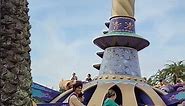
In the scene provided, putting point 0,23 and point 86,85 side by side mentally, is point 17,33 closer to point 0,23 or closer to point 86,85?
point 0,23

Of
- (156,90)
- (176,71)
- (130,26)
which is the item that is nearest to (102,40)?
(130,26)

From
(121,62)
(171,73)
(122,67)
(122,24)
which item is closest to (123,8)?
(122,24)

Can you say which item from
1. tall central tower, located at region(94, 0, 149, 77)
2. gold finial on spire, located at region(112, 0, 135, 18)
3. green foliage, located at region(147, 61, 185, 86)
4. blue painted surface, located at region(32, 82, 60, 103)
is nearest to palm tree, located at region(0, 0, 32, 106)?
blue painted surface, located at region(32, 82, 60, 103)

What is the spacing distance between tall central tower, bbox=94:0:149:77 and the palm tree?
9203mm

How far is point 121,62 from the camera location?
1402cm

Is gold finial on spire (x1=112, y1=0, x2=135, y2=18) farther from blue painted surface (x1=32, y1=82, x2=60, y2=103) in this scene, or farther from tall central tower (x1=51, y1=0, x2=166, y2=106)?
blue painted surface (x1=32, y1=82, x2=60, y2=103)

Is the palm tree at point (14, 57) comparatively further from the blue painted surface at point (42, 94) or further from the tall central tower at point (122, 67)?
the blue painted surface at point (42, 94)

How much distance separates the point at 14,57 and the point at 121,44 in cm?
960

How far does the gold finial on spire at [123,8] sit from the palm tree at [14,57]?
32.0 feet

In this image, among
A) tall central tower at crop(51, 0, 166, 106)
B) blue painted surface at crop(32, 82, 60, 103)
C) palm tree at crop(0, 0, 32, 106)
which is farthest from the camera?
Answer: blue painted surface at crop(32, 82, 60, 103)

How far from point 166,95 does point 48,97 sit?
3.01 meters

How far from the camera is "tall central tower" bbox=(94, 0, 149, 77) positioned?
13.9 metres

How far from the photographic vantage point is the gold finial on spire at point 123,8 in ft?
47.0

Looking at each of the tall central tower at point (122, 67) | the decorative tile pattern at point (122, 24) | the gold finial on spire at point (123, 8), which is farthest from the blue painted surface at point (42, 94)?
the gold finial on spire at point (123, 8)
